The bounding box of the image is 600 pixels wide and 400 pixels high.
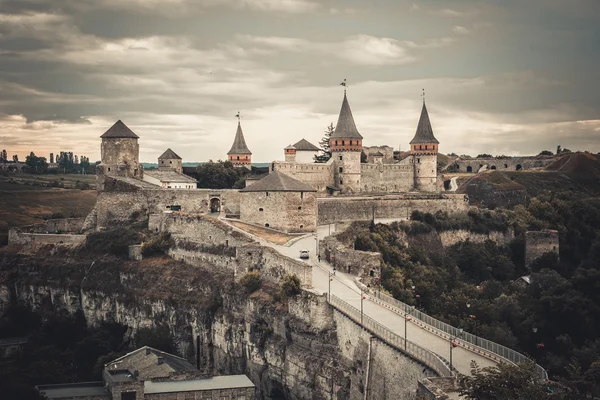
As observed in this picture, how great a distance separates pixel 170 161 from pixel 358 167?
56.1 ft

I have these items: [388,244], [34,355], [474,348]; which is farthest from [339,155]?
[474,348]

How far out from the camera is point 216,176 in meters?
73.8

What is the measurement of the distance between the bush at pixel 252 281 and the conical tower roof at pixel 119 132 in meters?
24.8

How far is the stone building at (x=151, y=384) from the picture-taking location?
40250 millimetres

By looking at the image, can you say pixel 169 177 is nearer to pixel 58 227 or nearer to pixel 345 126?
pixel 58 227

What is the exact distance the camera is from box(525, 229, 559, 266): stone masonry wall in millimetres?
64688

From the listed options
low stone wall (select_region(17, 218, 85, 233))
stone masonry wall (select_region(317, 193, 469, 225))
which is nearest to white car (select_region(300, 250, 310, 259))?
stone masonry wall (select_region(317, 193, 469, 225))

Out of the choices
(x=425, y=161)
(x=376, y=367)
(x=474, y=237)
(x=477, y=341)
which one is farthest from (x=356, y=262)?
(x=425, y=161)

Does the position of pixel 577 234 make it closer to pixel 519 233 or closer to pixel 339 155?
pixel 519 233

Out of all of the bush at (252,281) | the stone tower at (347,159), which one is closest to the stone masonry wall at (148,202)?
the stone tower at (347,159)

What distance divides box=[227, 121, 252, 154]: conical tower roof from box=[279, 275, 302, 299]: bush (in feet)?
142

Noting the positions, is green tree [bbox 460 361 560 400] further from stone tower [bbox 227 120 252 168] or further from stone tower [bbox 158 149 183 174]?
stone tower [bbox 227 120 252 168]

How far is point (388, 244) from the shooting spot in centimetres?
5734

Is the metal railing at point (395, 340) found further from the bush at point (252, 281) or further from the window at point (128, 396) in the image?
the window at point (128, 396)
